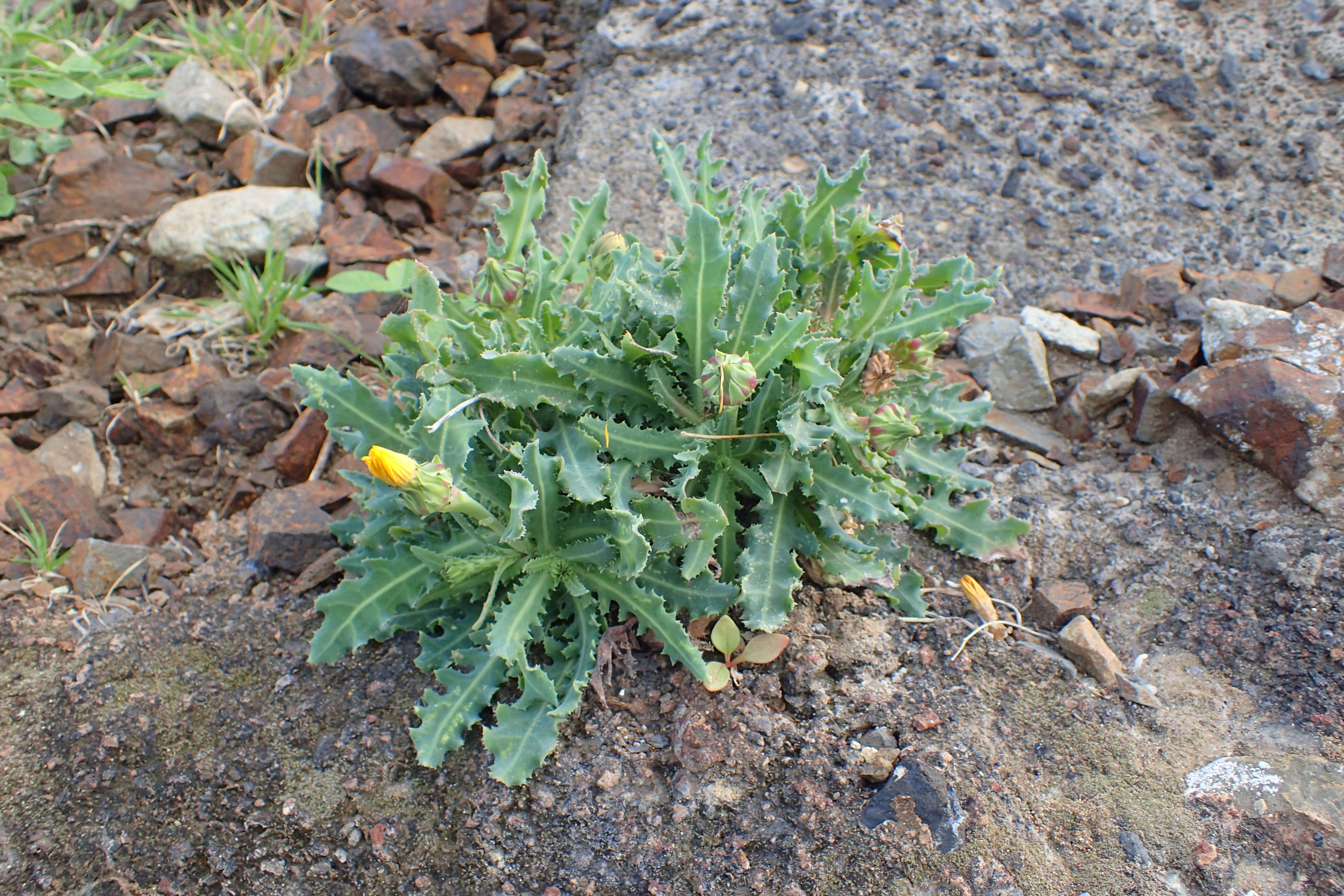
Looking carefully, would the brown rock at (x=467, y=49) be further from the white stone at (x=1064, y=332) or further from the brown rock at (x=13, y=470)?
the white stone at (x=1064, y=332)

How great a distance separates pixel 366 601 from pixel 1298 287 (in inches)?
128

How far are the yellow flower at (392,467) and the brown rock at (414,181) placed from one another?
2.46 m

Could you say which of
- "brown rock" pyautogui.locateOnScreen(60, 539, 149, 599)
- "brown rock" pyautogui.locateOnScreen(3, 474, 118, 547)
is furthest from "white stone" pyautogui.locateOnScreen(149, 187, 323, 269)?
"brown rock" pyautogui.locateOnScreen(60, 539, 149, 599)

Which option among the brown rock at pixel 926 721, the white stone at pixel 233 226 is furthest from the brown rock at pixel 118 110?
the brown rock at pixel 926 721

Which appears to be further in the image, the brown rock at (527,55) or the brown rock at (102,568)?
the brown rock at (527,55)

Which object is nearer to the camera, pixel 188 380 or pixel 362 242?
pixel 188 380

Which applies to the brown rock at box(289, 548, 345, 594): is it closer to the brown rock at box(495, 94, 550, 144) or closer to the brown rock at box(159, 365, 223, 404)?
the brown rock at box(159, 365, 223, 404)

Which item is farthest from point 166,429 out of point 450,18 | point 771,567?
point 450,18

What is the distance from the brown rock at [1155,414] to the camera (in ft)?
9.70

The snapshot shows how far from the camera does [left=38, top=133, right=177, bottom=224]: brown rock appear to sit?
399cm

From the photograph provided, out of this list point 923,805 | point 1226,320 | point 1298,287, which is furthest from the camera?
point 1298,287

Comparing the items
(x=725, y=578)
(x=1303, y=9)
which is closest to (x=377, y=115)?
(x=725, y=578)

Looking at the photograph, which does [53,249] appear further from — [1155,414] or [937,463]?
[1155,414]

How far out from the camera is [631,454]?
238 centimetres
